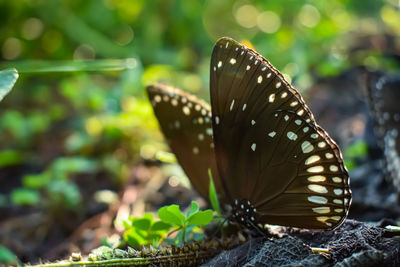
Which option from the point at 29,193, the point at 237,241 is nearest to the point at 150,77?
the point at 29,193

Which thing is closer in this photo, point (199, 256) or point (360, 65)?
point (199, 256)

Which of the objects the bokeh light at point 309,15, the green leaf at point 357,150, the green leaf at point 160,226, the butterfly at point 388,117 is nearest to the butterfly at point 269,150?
the green leaf at point 160,226

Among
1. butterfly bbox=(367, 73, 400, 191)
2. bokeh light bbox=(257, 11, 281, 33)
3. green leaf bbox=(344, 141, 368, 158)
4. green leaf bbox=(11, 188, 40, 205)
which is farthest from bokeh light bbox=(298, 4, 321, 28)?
green leaf bbox=(11, 188, 40, 205)

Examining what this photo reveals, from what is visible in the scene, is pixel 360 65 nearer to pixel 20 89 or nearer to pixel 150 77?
pixel 150 77

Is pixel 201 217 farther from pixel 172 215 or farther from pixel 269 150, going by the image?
pixel 269 150

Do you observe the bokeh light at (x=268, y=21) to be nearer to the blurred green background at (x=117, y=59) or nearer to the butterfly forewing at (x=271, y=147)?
the blurred green background at (x=117, y=59)

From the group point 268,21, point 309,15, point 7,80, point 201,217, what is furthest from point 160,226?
point 268,21
